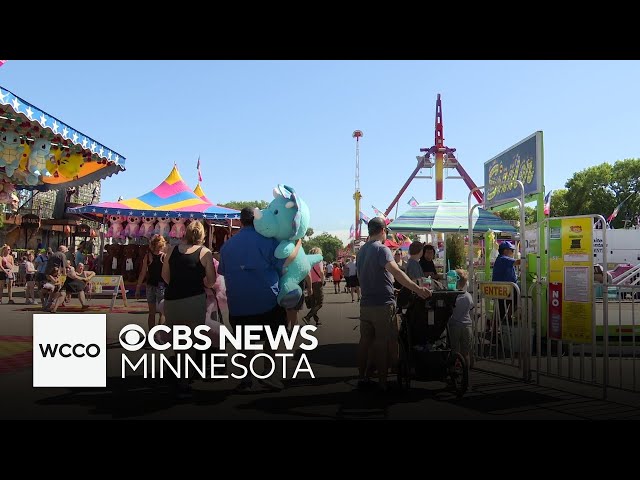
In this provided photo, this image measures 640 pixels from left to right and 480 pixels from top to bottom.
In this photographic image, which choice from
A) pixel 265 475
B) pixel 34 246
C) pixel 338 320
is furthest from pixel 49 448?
pixel 34 246

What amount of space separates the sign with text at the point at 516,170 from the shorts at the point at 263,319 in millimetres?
3914

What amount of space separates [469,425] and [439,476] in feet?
3.87

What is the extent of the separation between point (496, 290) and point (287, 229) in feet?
10.0

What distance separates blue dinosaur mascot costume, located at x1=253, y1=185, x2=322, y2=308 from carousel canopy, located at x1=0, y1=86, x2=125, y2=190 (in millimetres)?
3191

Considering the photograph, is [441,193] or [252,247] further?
[441,193]

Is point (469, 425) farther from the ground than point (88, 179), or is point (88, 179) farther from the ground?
point (88, 179)

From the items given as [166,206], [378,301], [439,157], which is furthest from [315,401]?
[439,157]

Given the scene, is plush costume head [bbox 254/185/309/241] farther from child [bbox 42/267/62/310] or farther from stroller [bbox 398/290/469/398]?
child [bbox 42/267/62/310]

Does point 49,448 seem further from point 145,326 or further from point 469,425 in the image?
point 145,326

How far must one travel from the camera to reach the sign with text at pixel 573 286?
6.33 m

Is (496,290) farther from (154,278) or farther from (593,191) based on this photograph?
(593,191)

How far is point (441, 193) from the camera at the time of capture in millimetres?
56156

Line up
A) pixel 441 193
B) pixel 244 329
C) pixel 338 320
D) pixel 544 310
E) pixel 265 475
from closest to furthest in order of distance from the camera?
1. pixel 265 475
2. pixel 244 329
3. pixel 544 310
4. pixel 338 320
5. pixel 441 193

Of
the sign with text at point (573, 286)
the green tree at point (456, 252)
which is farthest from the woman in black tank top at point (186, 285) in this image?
the green tree at point (456, 252)
